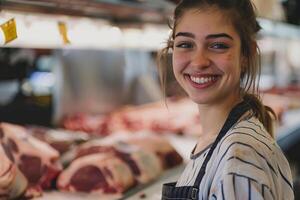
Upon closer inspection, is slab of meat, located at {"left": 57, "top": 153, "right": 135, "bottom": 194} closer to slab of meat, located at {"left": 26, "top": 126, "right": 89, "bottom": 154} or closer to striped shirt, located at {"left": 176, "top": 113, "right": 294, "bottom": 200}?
slab of meat, located at {"left": 26, "top": 126, "right": 89, "bottom": 154}

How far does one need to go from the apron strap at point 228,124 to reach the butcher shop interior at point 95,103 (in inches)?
17.1

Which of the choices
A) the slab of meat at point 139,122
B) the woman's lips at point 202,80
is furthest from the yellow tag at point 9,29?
the slab of meat at point 139,122

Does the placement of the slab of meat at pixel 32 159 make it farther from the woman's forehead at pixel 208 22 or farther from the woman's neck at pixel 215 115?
the woman's forehead at pixel 208 22

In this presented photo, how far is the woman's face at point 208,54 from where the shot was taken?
1.28 m

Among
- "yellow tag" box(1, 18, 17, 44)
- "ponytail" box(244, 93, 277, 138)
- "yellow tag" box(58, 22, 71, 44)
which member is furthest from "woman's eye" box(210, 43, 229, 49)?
"yellow tag" box(58, 22, 71, 44)

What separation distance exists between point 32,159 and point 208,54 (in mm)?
984

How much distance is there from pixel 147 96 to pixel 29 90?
1.21 meters

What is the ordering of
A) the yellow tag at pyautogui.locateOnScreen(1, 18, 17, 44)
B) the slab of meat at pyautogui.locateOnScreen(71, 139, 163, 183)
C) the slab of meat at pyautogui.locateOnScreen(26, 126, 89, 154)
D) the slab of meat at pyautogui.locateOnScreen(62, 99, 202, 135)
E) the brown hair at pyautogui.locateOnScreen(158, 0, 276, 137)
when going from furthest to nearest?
the slab of meat at pyautogui.locateOnScreen(62, 99, 202, 135), the slab of meat at pyautogui.locateOnScreen(26, 126, 89, 154), the slab of meat at pyautogui.locateOnScreen(71, 139, 163, 183), the yellow tag at pyautogui.locateOnScreen(1, 18, 17, 44), the brown hair at pyautogui.locateOnScreen(158, 0, 276, 137)

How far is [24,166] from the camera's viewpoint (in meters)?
1.86

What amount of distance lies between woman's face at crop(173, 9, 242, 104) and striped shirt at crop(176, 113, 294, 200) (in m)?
0.13

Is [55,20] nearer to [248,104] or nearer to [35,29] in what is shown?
[35,29]

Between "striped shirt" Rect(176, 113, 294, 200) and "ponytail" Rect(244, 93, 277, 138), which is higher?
"ponytail" Rect(244, 93, 277, 138)

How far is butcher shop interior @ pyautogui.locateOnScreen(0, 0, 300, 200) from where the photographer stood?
1894 mm

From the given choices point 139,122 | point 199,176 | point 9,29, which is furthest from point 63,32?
point 139,122
